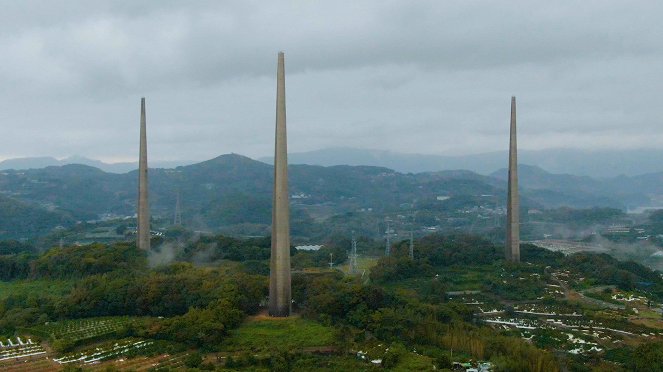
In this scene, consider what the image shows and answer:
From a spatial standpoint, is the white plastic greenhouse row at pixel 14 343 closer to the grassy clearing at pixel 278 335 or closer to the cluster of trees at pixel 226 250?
the grassy clearing at pixel 278 335

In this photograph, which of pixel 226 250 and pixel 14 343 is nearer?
pixel 14 343

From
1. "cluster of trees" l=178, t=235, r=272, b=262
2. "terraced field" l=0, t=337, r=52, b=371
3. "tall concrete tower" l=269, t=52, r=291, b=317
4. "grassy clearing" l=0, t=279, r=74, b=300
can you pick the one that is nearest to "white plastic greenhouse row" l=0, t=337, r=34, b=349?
"terraced field" l=0, t=337, r=52, b=371

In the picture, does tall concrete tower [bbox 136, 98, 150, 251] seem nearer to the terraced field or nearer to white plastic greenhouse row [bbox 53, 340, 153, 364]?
the terraced field

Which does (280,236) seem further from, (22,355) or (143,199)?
(143,199)

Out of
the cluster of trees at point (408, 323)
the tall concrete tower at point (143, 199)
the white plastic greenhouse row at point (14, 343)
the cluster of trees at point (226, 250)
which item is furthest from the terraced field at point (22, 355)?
the cluster of trees at point (226, 250)

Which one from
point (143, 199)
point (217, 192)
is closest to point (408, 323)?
point (143, 199)

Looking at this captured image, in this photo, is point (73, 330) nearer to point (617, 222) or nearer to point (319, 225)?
point (319, 225)
